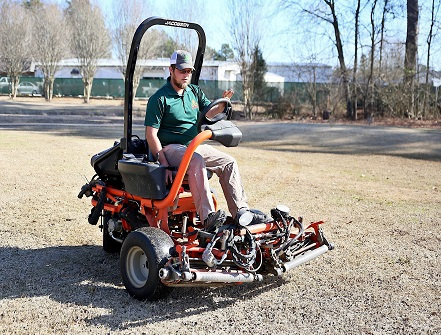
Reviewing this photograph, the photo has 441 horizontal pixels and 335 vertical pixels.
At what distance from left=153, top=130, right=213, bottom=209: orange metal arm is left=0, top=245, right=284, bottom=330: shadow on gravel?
0.79 metres

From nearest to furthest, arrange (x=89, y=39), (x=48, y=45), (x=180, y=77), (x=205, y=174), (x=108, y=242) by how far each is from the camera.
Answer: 1. (x=205, y=174)
2. (x=180, y=77)
3. (x=108, y=242)
4. (x=89, y=39)
5. (x=48, y=45)

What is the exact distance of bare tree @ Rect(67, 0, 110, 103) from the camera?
49.5m

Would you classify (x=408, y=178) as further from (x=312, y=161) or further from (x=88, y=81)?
(x=88, y=81)

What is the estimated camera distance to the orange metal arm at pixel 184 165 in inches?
185

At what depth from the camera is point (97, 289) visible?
201 inches

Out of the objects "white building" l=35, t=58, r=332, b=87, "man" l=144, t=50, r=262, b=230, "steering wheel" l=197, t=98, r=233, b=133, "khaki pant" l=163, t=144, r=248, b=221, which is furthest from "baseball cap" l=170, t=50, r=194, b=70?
"white building" l=35, t=58, r=332, b=87

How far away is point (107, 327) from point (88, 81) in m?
47.2

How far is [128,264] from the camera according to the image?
495 centimetres

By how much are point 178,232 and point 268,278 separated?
93 cm

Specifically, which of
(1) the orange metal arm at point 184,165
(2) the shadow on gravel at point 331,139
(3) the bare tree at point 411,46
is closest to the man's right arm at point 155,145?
(1) the orange metal arm at point 184,165

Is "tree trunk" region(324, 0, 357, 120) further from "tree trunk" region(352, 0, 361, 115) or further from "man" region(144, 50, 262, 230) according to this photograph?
"man" region(144, 50, 262, 230)

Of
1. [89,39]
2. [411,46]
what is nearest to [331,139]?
[411,46]

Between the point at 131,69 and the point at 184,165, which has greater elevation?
the point at 131,69

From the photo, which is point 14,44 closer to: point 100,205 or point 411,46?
point 411,46
